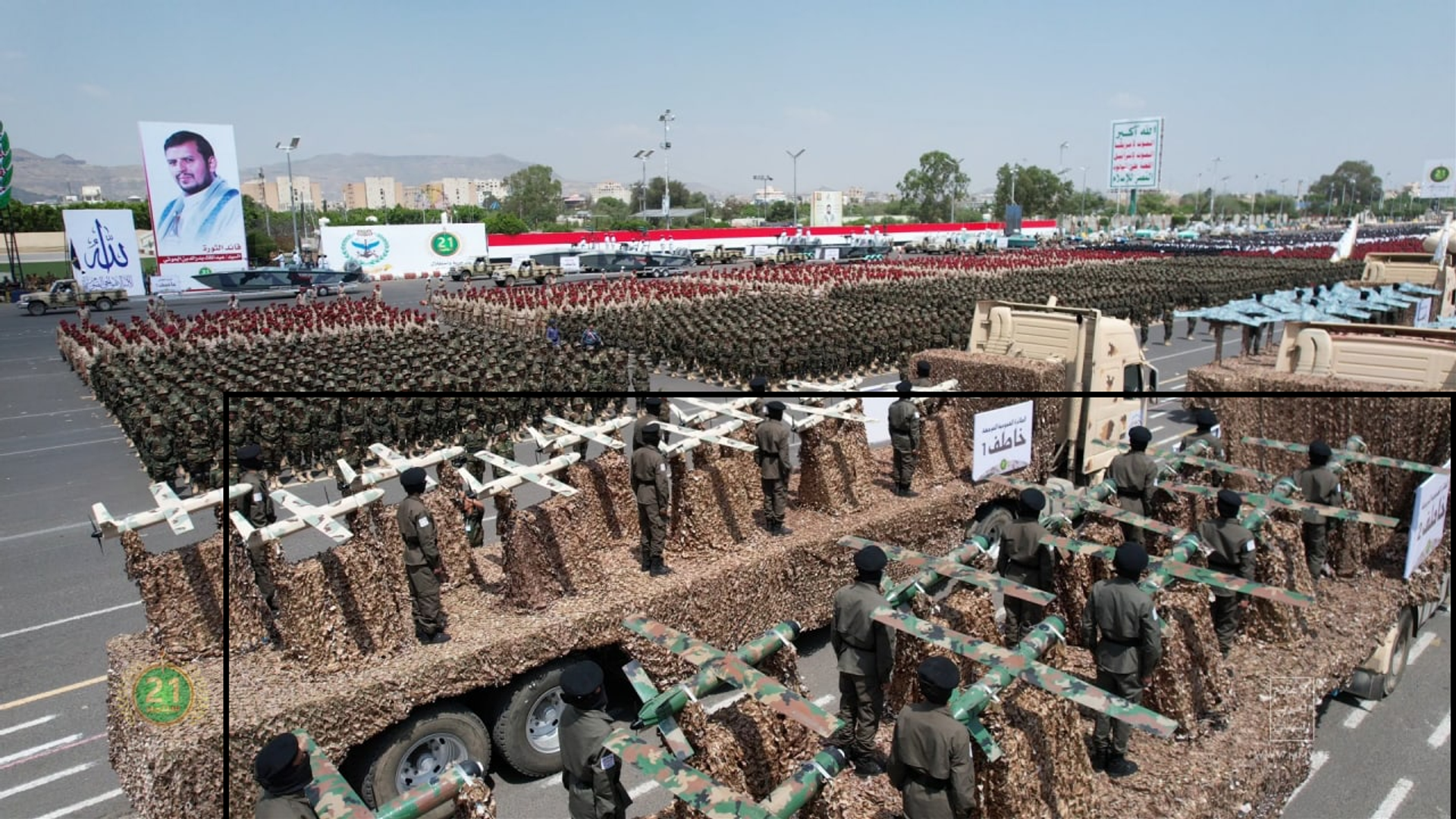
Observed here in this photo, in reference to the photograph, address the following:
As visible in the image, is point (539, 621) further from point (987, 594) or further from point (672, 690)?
point (987, 594)

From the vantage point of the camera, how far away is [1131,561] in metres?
5.47

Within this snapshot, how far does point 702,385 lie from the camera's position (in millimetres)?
24188

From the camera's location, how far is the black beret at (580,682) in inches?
185

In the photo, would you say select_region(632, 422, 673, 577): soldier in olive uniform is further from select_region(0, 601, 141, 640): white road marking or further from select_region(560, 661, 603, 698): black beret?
select_region(0, 601, 141, 640): white road marking

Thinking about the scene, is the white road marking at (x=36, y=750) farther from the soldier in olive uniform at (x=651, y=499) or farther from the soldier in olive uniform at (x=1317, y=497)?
the soldier in olive uniform at (x=1317, y=497)

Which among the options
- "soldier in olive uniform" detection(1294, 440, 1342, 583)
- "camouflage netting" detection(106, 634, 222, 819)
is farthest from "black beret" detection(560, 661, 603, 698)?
"soldier in olive uniform" detection(1294, 440, 1342, 583)

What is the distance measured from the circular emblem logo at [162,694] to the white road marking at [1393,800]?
8143 mm

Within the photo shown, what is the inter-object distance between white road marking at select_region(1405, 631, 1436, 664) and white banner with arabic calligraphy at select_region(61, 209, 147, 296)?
50.0m

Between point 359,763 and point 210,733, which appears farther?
point 359,763

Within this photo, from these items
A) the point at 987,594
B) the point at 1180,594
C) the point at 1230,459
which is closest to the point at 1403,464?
the point at 1230,459

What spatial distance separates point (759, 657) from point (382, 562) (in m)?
3.29

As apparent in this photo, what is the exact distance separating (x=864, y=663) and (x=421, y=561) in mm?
3329

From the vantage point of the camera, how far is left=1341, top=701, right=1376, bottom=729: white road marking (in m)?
7.35

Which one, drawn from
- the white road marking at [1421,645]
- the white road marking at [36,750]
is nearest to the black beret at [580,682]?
the white road marking at [36,750]
